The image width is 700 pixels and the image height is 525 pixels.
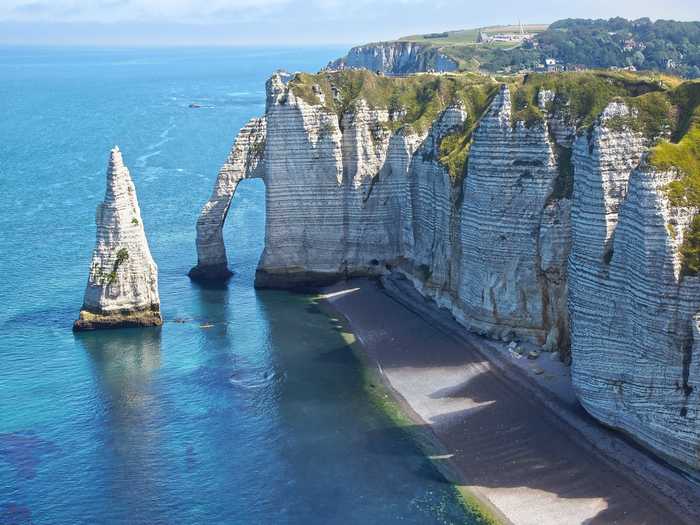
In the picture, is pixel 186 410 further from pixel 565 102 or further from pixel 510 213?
pixel 565 102

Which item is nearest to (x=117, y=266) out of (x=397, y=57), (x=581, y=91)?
(x=581, y=91)

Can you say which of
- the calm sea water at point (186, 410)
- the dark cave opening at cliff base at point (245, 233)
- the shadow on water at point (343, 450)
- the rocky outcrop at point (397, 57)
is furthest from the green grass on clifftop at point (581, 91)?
the rocky outcrop at point (397, 57)

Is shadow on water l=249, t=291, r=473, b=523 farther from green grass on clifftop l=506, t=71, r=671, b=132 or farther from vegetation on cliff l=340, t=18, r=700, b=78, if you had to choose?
vegetation on cliff l=340, t=18, r=700, b=78

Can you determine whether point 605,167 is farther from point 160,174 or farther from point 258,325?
point 160,174

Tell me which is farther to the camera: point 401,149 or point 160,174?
point 160,174

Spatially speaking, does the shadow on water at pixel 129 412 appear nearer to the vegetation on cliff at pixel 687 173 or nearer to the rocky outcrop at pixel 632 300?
the rocky outcrop at pixel 632 300

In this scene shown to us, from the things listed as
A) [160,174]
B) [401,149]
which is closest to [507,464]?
[401,149]
